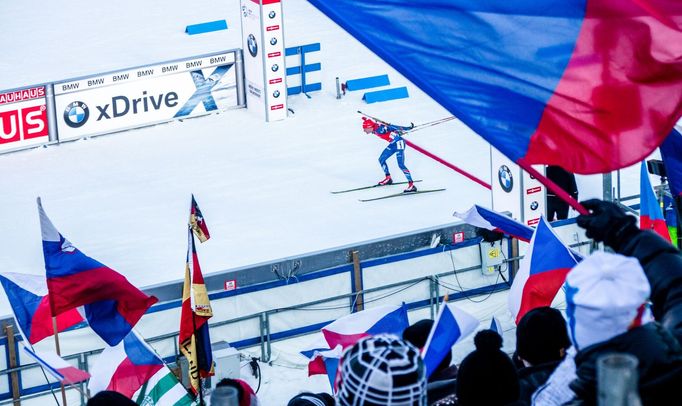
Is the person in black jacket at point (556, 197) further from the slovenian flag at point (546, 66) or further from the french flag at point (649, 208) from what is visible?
the slovenian flag at point (546, 66)

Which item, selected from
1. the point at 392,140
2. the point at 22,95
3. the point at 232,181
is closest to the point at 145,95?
the point at 22,95

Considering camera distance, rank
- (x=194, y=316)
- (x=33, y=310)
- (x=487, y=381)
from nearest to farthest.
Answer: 1. (x=487, y=381)
2. (x=33, y=310)
3. (x=194, y=316)

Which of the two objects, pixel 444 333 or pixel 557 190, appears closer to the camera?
pixel 557 190

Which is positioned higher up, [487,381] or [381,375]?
[381,375]

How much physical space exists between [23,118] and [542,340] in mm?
14601

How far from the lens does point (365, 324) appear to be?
333 inches

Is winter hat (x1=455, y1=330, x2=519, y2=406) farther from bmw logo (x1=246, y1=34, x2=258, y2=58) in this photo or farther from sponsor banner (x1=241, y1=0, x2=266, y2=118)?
bmw logo (x1=246, y1=34, x2=258, y2=58)

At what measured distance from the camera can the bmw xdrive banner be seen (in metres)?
19.2

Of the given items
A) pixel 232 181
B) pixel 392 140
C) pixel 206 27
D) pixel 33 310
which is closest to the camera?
pixel 33 310

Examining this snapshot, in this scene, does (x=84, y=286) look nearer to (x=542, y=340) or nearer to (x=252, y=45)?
(x=542, y=340)

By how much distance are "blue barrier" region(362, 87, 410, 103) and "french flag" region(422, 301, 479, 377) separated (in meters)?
14.6

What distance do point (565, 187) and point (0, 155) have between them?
864 cm

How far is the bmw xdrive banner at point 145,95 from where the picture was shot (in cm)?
1923

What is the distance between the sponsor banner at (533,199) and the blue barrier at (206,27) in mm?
12214
